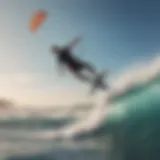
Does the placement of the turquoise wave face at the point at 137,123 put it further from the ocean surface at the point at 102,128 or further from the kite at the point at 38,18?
the kite at the point at 38,18

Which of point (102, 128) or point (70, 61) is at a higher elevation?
point (70, 61)

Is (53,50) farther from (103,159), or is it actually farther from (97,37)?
(103,159)

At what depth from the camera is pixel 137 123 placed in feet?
4.11

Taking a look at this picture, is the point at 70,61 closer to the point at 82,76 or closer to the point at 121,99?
the point at 82,76

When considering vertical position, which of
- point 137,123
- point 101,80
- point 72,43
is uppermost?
point 72,43

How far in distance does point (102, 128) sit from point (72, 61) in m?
0.25

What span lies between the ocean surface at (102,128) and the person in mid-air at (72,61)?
10cm

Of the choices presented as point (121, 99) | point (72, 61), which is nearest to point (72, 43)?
point (72, 61)

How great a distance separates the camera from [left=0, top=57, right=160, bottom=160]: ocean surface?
49.2 inches

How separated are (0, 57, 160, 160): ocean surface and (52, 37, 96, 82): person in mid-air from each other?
0.33 feet

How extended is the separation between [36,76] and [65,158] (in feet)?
0.97

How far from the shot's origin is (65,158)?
1.25m

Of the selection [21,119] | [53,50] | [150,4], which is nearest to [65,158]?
[21,119]

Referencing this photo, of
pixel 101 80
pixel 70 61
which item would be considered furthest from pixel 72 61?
pixel 101 80
